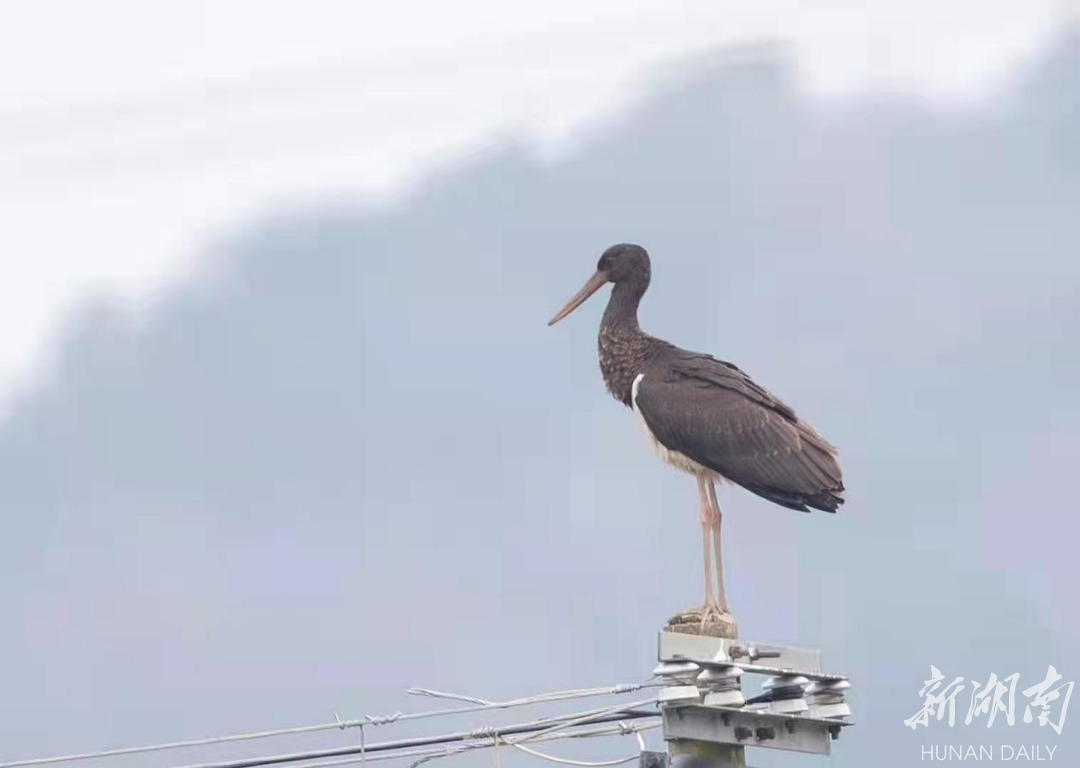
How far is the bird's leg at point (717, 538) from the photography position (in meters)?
14.0

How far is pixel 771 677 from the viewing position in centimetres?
1039

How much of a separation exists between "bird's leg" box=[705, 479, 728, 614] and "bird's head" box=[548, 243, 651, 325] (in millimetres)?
2177

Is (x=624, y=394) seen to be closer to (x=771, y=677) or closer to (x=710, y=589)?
(x=710, y=589)

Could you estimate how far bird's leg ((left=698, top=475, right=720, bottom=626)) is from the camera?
11.8m

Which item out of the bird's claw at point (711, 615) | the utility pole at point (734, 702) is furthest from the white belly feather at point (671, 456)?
the utility pole at point (734, 702)

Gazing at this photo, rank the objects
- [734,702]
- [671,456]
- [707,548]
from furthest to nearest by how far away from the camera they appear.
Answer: [671,456], [707,548], [734,702]

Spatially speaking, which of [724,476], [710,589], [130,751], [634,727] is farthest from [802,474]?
[130,751]

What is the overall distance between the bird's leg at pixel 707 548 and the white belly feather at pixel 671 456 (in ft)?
0.39

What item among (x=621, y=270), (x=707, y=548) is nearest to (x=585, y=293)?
(x=621, y=270)

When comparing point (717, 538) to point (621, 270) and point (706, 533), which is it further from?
point (621, 270)

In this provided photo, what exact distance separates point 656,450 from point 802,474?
1.65 m

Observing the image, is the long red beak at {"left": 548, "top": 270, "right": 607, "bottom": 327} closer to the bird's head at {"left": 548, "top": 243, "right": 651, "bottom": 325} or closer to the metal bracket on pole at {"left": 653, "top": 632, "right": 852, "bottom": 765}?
the bird's head at {"left": 548, "top": 243, "right": 651, "bottom": 325}

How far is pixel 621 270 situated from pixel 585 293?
523 mm

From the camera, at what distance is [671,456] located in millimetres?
16719
